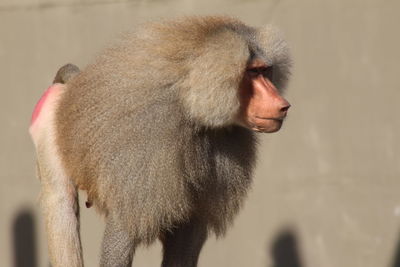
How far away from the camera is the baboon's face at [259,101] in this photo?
12.3ft

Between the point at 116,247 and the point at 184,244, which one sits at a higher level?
the point at 116,247

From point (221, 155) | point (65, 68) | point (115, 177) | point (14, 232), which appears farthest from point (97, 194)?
point (14, 232)

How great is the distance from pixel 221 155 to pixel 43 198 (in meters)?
0.81

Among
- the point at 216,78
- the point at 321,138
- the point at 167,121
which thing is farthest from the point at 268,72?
the point at 321,138

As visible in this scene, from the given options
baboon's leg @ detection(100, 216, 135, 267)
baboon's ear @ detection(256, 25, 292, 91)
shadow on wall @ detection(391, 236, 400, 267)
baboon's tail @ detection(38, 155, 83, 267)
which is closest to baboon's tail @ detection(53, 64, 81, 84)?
baboon's tail @ detection(38, 155, 83, 267)

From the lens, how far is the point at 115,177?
3.77 meters

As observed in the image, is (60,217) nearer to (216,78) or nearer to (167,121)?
(167,121)

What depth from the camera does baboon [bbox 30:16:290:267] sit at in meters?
3.66

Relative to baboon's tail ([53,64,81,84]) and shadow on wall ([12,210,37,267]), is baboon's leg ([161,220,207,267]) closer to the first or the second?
baboon's tail ([53,64,81,84])

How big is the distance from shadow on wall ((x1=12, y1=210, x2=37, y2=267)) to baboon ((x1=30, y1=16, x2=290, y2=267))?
2.25 metres

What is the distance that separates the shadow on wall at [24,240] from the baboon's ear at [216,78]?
2.88 m

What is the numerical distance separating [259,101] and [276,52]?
0.26m

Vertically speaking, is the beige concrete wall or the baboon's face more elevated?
the baboon's face

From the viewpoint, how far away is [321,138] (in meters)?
5.59
